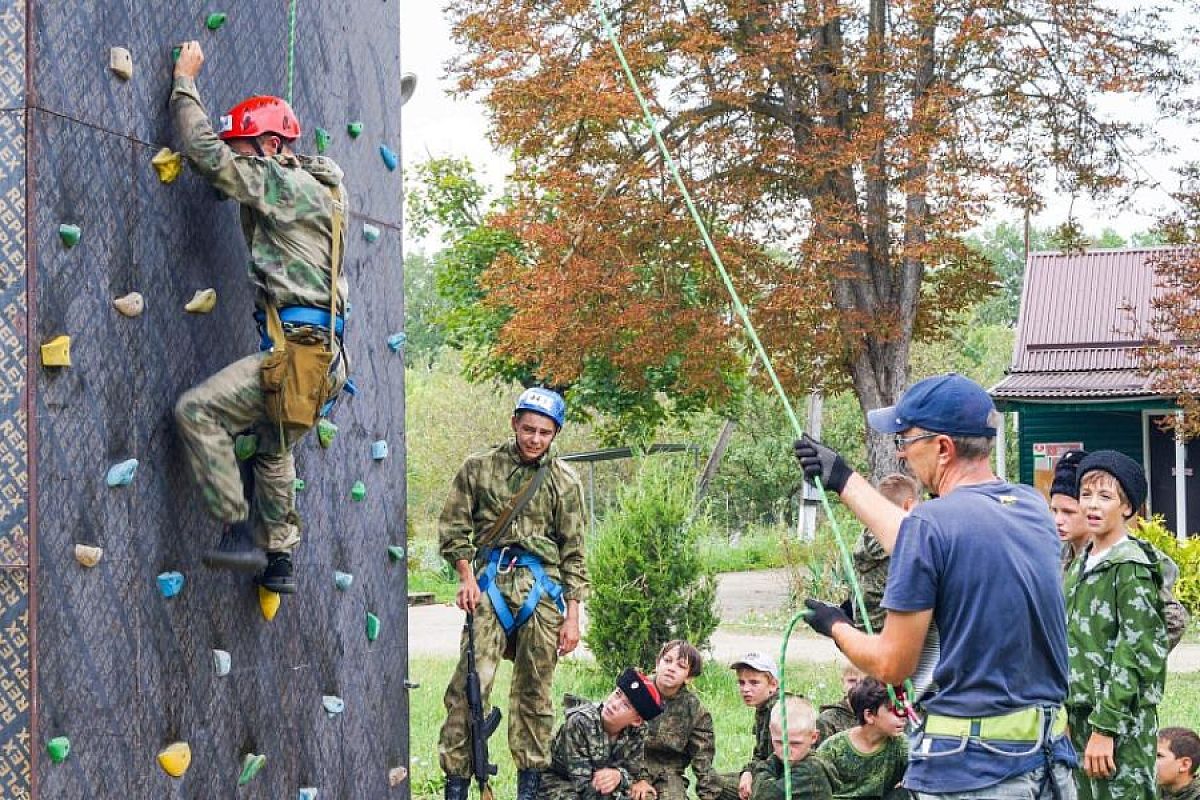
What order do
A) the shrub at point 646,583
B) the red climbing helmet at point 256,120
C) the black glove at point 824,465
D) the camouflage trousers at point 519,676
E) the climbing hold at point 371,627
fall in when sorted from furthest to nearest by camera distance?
the shrub at point 646,583, the camouflage trousers at point 519,676, the climbing hold at point 371,627, the red climbing helmet at point 256,120, the black glove at point 824,465

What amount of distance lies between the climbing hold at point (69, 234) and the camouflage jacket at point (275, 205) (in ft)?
1.62

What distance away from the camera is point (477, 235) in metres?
22.7

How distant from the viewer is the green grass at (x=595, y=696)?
8.91 meters

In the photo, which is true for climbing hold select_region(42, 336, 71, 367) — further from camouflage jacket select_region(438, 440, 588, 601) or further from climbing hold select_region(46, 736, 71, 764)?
camouflage jacket select_region(438, 440, 588, 601)

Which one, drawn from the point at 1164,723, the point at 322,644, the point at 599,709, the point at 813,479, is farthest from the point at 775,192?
the point at 813,479

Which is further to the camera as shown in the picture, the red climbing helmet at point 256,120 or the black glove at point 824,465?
the red climbing helmet at point 256,120

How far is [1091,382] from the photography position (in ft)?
70.2

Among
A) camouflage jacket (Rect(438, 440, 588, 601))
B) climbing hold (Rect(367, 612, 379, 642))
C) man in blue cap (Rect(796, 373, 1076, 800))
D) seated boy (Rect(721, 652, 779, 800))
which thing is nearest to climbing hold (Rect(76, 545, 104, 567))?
climbing hold (Rect(367, 612, 379, 642))

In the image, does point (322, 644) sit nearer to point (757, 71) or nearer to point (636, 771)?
point (636, 771)

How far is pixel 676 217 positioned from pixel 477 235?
850cm

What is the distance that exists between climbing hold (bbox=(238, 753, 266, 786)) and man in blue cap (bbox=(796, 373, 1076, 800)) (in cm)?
247

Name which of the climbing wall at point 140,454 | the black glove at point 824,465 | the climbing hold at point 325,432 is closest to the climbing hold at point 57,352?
the climbing wall at point 140,454

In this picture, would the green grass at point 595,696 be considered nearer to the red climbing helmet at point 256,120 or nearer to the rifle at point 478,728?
the rifle at point 478,728

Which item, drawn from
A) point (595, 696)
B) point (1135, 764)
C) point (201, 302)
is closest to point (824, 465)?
point (1135, 764)
